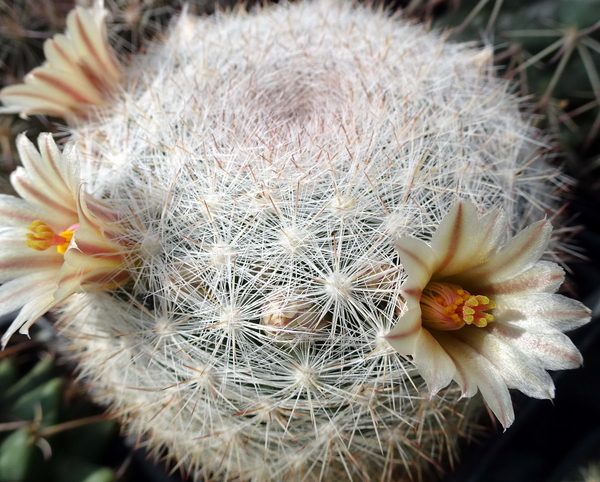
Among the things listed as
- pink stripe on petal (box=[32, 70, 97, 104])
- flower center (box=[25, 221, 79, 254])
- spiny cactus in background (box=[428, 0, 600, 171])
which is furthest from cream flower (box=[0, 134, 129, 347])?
spiny cactus in background (box=[428, 0, 600, 171])

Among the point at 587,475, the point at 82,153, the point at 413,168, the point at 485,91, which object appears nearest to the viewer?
the point at 413,168

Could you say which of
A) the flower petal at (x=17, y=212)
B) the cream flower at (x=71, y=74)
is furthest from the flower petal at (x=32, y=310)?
the cream flower at (x=71, y=74)

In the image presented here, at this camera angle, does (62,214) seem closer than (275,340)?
No

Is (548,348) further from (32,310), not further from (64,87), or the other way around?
(64,87)

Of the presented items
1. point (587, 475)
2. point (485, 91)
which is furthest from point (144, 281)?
point (587, 475)

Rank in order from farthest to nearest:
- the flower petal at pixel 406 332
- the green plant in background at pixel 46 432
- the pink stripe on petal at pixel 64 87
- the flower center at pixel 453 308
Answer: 1. the green plant in background at pixel 46 432
2. the pink stripe on petal at pixel 64 87
3. the flower center at pixel 453 308
4. the flower petal at pixel 406 332

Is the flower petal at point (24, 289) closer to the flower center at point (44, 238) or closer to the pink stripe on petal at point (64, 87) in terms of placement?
the flower center at point (44, 238)

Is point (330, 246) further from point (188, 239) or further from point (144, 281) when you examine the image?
point (144, 281)
